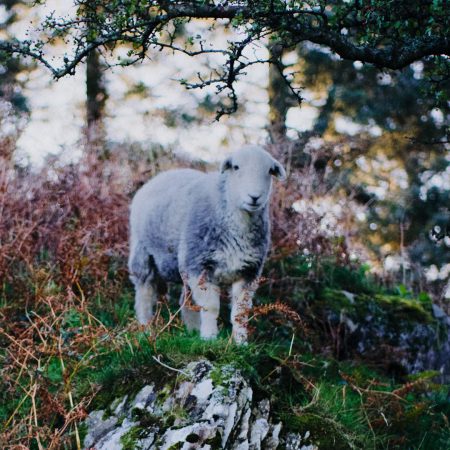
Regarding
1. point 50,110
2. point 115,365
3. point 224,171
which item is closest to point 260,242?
point 224,171

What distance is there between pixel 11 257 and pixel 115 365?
2.46 metres

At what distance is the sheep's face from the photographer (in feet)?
19.4

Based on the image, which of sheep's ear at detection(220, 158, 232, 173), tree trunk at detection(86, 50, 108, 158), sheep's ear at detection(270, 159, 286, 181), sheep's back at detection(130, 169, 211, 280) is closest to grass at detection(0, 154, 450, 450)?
sheep's back at detection(130, 169, 211, 280)

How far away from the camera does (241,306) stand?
5.11 meters

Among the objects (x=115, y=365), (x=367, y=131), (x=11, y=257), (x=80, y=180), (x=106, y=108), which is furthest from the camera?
(x=367, y=131)

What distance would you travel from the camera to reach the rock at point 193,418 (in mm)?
4195

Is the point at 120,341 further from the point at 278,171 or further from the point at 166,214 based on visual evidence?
the point at 278,171

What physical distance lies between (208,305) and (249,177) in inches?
43.2

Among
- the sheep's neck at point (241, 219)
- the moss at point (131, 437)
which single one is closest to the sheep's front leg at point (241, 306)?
the sheep's neck at point (241, 219)

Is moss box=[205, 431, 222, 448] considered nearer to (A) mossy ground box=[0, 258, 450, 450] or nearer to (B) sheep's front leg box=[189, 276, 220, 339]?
(A) mossy ground box=[0, 258, 450, 450]

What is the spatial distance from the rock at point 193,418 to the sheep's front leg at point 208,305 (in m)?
1.24

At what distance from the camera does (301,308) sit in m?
A: 8.10

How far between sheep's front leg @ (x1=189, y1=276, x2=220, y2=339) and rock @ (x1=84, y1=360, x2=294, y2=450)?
1.24 meters

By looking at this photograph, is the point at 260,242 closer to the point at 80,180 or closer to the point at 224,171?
the point at 224,171
